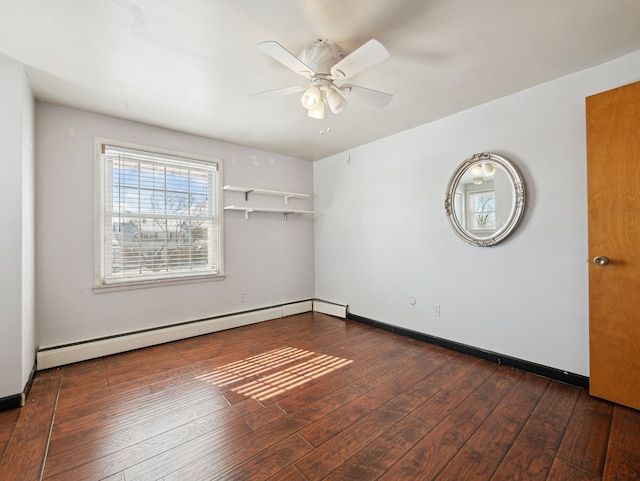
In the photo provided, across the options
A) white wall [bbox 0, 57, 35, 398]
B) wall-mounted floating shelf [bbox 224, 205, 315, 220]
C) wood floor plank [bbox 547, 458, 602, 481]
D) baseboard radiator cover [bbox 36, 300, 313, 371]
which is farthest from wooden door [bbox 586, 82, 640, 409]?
white wall [bbox 0, 57, 35, 398]

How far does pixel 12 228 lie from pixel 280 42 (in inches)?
92.4

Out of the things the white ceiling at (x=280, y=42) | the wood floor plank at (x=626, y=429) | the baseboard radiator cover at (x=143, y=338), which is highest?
the white ceiling at (x=280, y=42)

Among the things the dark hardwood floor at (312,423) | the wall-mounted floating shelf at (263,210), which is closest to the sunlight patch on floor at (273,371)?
the dark hardwood floor at (312,423)

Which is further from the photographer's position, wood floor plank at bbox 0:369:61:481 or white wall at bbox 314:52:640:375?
white wall at bbox 314:52:640:375

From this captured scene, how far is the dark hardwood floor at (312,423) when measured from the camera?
4.96ft

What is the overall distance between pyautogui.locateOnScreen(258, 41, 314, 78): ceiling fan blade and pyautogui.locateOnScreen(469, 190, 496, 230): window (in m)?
2.02

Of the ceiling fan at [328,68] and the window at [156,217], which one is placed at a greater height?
the ceiling fan at [328,68]

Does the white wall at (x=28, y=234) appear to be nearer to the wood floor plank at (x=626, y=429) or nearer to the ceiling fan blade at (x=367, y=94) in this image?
the ceiling fan blade at (x=367, y=94)

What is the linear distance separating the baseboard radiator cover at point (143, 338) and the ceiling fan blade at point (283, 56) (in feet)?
10.2

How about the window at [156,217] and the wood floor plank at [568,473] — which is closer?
the wood floor plank at [568,473]

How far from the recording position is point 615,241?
206 centimetres

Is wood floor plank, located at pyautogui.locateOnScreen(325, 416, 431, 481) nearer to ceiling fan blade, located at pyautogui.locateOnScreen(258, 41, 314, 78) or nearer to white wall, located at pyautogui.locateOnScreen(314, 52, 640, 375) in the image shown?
white wall, located at pyautogui.locateOnScreen(314, 52, 640, 375)

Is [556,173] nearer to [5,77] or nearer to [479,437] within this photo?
[479,437]

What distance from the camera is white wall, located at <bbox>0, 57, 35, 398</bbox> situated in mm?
2082
